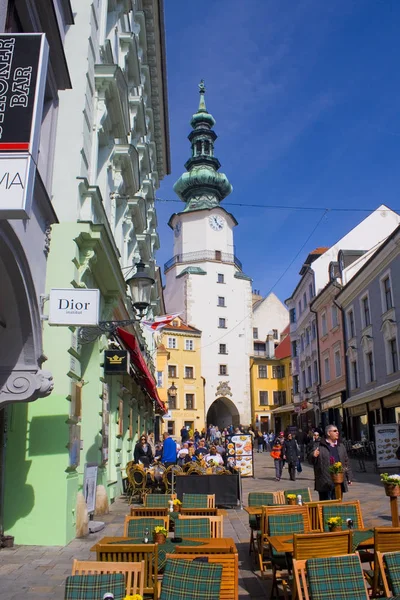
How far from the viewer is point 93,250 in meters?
11.2

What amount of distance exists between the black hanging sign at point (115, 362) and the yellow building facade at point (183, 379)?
40.9 metres

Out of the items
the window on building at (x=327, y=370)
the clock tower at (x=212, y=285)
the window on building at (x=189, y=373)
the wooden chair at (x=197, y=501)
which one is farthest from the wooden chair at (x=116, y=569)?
the clock tower at (x=212, y=285)

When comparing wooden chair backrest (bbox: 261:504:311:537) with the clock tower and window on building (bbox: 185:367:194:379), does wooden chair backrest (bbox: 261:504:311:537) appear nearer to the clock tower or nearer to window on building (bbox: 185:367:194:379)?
window on building (bbox: 185:367:194:379)

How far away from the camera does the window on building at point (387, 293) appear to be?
2656 centimetres

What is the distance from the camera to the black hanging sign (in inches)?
522

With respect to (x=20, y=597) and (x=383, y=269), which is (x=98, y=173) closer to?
(x=20, y=597)

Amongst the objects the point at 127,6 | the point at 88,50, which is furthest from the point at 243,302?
the point at 88,50

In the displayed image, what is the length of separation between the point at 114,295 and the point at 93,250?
127 inches

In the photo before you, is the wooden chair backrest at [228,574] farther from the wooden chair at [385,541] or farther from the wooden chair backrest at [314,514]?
the wooden chair backrest at [314,514]

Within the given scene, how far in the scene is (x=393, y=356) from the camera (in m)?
26.7

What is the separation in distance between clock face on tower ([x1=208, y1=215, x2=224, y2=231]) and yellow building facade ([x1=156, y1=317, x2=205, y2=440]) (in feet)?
40.0

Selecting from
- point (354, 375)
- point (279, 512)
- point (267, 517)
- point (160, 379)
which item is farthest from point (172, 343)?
point (267, 517)

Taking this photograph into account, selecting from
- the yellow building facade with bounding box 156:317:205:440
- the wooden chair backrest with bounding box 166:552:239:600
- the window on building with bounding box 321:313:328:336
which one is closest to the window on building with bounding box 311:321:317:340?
the window on building with bounding box 321:313:328:336

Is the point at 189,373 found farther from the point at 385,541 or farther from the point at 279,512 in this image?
the point at 385,541
